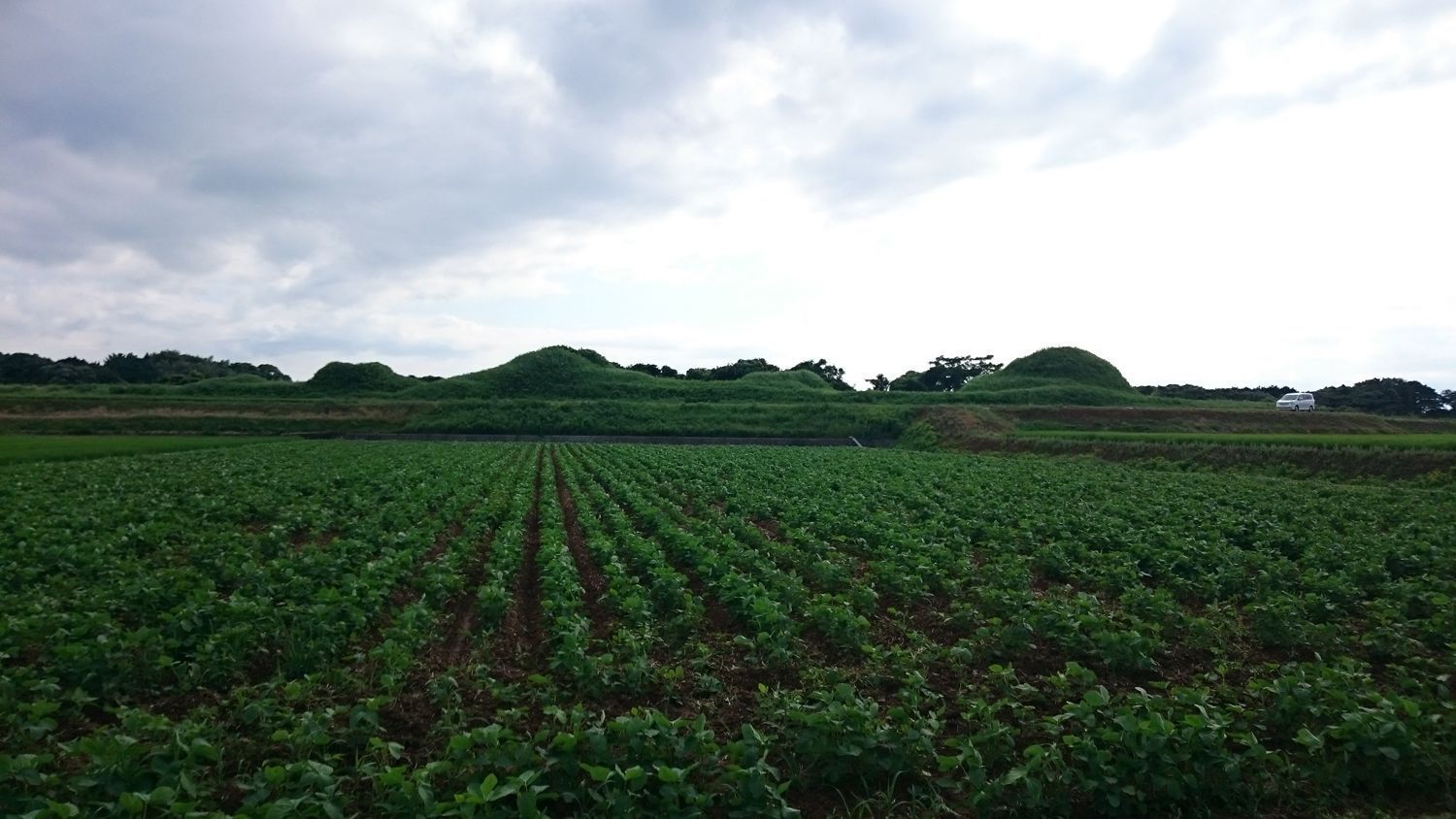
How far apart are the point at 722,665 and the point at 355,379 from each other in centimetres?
7740

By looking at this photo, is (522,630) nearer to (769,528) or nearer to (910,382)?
(769,528)

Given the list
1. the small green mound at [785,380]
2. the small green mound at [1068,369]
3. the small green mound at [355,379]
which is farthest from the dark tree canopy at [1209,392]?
the small green mound at [355,379]

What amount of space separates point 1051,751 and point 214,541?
12.3m

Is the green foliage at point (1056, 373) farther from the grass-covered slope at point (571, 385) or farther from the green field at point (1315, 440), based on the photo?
the green field at point (1315, 440)

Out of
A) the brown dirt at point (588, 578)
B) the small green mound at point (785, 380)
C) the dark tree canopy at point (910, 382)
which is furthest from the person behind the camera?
the dark tree canopy at point (910, 382)

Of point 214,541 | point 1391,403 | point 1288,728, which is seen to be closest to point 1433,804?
point 1288,728

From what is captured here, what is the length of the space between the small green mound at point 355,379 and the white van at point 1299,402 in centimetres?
7774

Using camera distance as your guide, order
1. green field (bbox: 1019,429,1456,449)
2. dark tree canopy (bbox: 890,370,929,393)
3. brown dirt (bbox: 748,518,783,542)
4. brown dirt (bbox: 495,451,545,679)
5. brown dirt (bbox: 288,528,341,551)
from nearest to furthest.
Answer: brown dirt (bbox: 495,451,545,679), brown dirt (bbox: 288,528,341,551), brown dirt (bbox: 748,518,783,542), green field (bbox: 1019,429,1456,449), dark tree canopy (bbox: 890,370,929,393)

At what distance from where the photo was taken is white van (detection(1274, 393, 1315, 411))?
60.0 metres

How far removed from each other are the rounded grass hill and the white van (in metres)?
11.3

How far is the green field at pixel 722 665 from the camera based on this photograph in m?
4.70

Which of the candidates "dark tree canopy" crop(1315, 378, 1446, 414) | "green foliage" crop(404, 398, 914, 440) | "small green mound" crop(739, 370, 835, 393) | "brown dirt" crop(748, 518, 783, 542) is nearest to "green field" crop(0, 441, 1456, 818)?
"brown dirt" crop(748, 518, 783, 542)

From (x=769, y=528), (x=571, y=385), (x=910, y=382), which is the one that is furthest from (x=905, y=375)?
(x=769, y=528)

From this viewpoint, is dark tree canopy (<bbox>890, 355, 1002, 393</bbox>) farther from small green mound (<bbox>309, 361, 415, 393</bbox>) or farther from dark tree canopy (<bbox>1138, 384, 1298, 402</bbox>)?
small green mound (<bbox>309, 361, 415, 393</bbox>)
